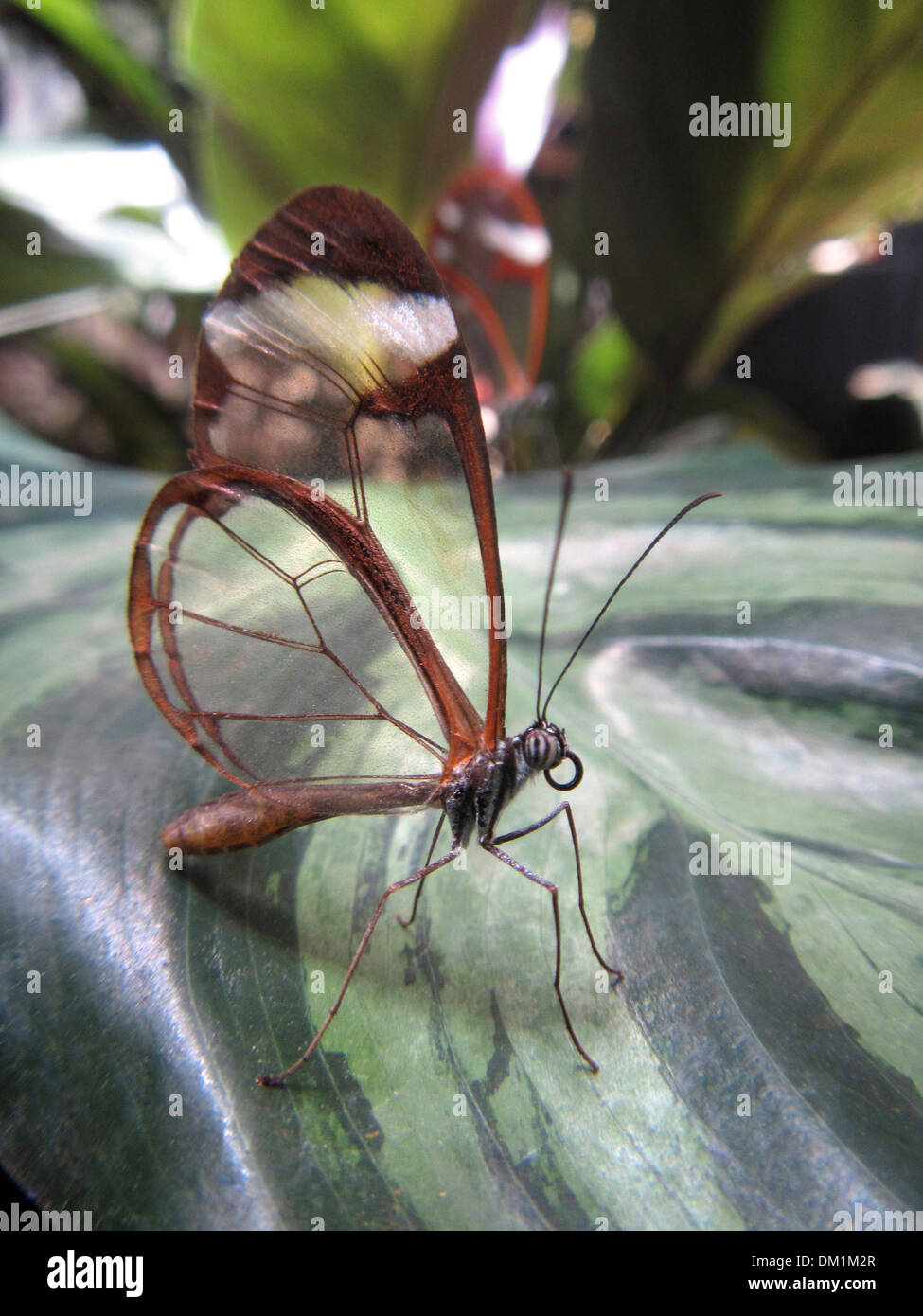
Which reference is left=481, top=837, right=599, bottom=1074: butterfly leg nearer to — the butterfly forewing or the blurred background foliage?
the butterfly forewing

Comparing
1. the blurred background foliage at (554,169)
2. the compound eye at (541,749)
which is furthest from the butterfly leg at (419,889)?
the blurred background foliage at (554,169)

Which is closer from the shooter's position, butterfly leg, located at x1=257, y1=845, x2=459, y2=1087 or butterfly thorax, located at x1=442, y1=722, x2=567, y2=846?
butterfly leg, located at x1=257, y1=845, x2=459, y2=1087

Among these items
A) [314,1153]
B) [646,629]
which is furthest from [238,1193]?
[646,629]

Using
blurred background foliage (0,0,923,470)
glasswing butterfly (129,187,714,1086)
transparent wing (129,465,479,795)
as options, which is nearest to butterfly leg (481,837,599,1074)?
glasswing butterfly (129,187,714,1086)

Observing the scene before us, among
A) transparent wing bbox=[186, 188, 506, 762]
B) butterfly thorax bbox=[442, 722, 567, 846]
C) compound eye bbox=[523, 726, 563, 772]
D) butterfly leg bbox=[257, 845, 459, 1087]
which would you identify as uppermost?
transparent wing bbox=[186, 188, 506, 762]

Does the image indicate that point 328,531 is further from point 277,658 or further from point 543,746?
point 543,746

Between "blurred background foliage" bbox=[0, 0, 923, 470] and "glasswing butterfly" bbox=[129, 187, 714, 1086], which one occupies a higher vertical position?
"blurred background foliage" bbox=[0, 0, 923, 470]

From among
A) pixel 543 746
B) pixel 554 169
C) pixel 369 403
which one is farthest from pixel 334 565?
pixel 554 169
